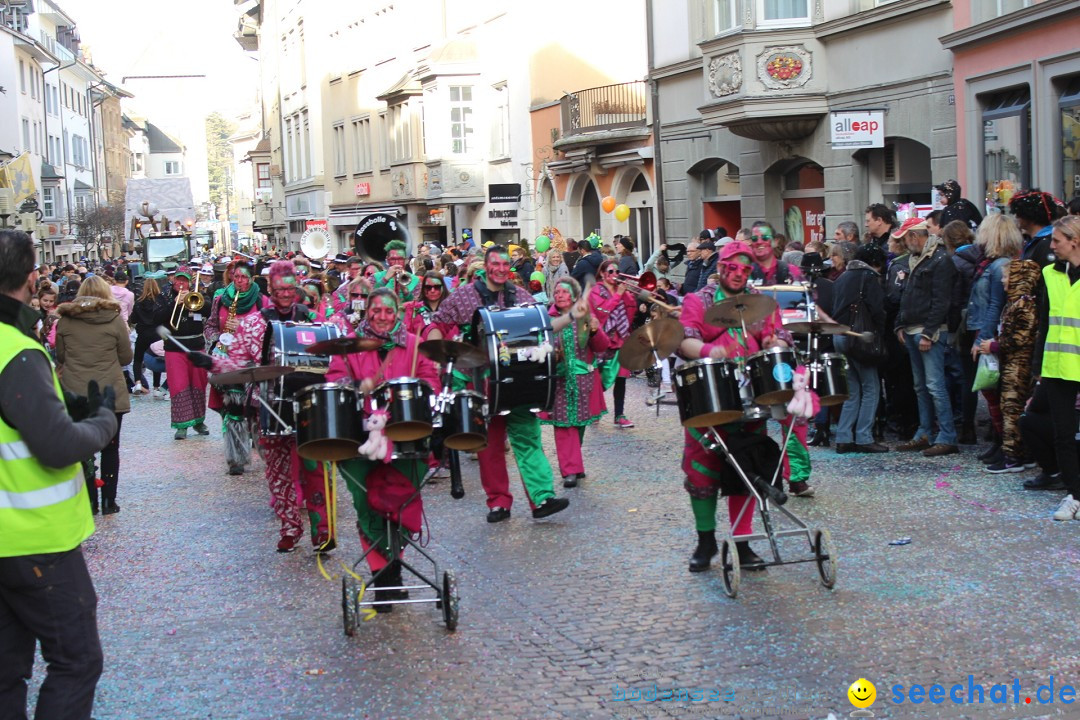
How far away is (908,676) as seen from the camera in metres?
Result: 5.57

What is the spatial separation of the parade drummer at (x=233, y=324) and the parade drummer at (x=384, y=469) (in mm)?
3752

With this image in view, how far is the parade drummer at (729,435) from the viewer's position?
7.08 metres

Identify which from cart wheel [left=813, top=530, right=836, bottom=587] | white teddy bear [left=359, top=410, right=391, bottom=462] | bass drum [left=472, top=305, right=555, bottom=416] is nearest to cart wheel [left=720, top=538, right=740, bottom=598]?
cart wheel [left=813, top=530, right=836, bottom=587]

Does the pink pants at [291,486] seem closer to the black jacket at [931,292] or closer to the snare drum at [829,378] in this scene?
the snare drum at [829,378]

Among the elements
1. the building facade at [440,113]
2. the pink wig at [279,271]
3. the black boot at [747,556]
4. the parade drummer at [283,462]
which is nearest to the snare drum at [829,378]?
the black boot at [747,556]

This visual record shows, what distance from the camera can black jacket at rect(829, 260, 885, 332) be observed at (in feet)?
35.3

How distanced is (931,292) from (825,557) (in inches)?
165

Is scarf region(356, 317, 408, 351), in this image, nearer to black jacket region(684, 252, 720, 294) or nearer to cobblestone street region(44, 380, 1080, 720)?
cobblestone street region(44, 380, 1080, 720)

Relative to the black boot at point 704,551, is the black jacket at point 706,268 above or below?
above

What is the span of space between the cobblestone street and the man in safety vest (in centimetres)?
119

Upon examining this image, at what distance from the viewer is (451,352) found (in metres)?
6.76

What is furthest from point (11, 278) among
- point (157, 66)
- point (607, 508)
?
→ point (157, 66)

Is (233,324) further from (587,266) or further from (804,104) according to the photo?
(804,104)

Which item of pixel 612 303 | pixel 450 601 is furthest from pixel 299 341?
pixel 612 303
